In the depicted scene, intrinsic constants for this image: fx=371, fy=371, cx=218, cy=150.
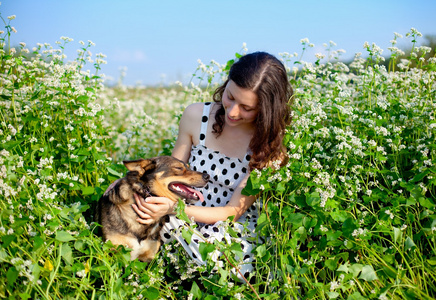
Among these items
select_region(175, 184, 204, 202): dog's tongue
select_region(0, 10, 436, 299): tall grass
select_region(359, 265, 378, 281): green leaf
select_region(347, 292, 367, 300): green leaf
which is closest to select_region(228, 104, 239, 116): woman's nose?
select_region(0, 10, 436, 299): tall grass

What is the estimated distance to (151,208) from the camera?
3.07m

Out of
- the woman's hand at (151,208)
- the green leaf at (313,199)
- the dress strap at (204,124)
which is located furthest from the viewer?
the dress strap at (204,124)

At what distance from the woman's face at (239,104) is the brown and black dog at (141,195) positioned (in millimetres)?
626

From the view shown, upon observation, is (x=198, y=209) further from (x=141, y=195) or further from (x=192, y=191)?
(x=141, y=195)

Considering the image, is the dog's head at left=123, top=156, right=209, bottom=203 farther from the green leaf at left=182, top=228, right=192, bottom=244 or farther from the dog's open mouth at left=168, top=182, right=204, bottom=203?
the green leaf at left=182, top=228, right=192, bottom=244

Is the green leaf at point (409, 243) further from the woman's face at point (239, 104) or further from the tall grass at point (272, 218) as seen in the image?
the woman's face at point (239, 104)

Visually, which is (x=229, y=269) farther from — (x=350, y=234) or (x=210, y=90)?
(x=210, y=90)

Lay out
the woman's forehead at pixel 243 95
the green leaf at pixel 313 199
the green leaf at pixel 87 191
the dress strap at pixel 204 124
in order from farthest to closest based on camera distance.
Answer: the dress strap at pixel 204 124
the green leaf at pixel 87 191
the woman's forehead at pixel 243 95
the green leaf at pixel 313 199

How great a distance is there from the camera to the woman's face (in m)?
3.34

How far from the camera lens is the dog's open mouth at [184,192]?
3301 millimetres

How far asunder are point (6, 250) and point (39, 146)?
1240 millimetres

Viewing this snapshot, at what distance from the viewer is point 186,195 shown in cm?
334

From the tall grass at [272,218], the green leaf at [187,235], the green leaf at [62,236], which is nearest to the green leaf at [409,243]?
the tall grass at [272,218]

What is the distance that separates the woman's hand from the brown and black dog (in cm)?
6
